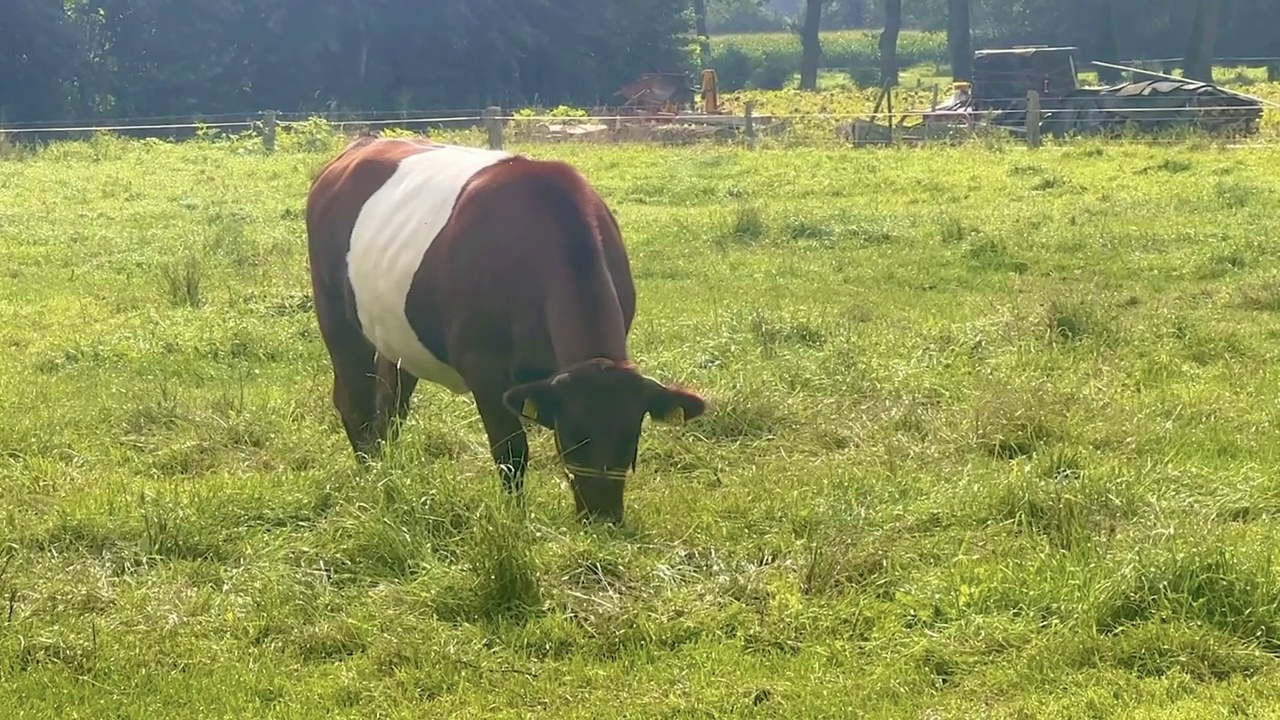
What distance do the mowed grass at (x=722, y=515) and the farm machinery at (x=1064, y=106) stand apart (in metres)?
12.9

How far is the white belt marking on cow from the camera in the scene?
5.67 meters

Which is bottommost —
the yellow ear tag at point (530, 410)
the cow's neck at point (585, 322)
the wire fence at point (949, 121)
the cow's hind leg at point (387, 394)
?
the wire fence at point (949, 121)

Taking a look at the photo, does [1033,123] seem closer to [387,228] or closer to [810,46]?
[387,228]

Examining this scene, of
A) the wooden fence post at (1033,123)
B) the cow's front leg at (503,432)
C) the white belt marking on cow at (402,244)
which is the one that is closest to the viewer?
the cow's front leg at (503,432)

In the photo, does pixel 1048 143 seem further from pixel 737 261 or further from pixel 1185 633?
pixel 1185 633

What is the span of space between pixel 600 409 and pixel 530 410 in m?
0.25

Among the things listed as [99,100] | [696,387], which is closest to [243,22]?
[99,100]

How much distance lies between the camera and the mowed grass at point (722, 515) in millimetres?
3953

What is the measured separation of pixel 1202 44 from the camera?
4084cm

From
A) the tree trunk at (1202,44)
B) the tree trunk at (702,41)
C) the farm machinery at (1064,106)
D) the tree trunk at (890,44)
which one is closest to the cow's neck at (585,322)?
the farm machinery at (1064,106)

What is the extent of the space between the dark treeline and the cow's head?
3624cm

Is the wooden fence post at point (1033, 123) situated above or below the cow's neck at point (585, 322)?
below

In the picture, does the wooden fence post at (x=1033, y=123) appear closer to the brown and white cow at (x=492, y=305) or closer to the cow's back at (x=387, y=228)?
the cow's back at (x=387, y=228)

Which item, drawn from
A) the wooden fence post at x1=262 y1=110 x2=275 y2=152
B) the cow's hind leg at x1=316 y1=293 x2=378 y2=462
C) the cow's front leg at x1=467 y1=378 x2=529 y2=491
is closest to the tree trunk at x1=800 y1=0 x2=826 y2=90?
the wooden fence post at x1=262 y1=110 x2=275 y2=152
